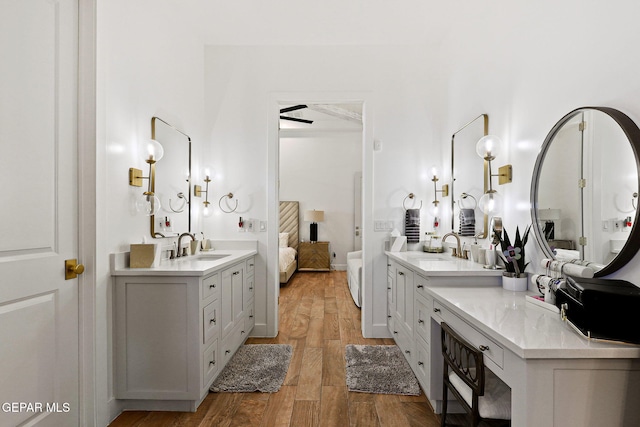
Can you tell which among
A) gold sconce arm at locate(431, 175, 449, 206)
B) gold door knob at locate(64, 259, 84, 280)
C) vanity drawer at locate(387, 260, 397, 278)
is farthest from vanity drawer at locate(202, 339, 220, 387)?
gold sconce arm at locate(431, 175, 449, 206)

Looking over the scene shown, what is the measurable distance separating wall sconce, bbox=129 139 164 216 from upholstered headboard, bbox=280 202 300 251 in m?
5.00

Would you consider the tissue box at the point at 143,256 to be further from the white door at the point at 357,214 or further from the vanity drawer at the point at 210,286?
the white door at the point at 357,214

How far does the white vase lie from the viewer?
1.89 m

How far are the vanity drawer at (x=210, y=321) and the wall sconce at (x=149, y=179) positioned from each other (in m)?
0.78

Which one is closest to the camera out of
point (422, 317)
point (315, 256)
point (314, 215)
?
point (422, 317)

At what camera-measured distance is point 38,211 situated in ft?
5.20

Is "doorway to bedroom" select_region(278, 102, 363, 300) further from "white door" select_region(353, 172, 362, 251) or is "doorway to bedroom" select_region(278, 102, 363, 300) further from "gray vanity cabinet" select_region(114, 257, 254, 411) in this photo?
"gray vanity cabinet" select_region(114, 257, 254, 411)

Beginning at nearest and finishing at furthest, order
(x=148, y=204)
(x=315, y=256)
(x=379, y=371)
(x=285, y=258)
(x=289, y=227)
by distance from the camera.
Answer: (x=148, y=204)
(x=379, y=371)
(x=285, y=258)
(x=315, y=256)
(x=289, y=227)

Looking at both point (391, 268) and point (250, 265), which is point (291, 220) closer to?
point (250, 265)

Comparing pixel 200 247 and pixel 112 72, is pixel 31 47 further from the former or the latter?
pixel 200 247

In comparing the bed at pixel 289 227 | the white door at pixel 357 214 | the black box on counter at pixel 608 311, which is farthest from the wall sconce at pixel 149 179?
the white door at pixel 357 214

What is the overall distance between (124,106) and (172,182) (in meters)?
0.78

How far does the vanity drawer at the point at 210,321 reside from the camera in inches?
85.0

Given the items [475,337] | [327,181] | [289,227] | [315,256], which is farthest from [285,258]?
[475,337]
